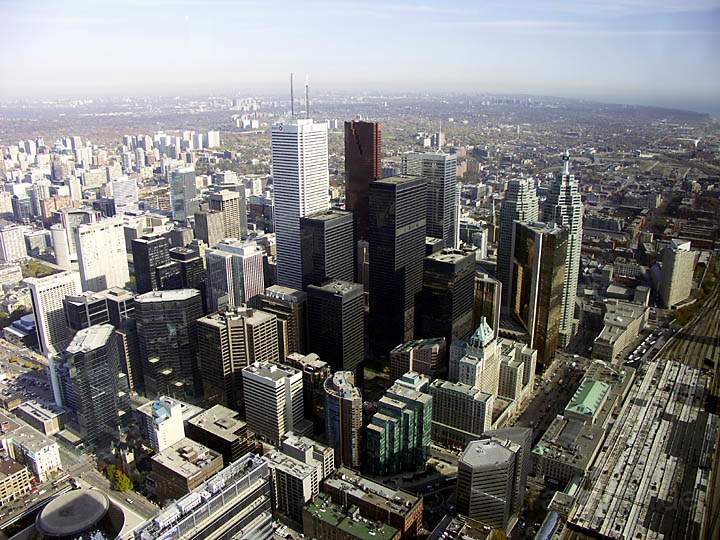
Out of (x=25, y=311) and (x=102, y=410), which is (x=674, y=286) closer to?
(x=102, y=410)

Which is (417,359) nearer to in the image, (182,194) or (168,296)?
(168,296)


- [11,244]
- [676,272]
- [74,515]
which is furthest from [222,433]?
[11,244]

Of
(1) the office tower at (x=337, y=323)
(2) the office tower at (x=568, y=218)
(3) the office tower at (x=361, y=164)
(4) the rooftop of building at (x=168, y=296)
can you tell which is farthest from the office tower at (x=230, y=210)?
(2) the office tower at (x=568, y=218)

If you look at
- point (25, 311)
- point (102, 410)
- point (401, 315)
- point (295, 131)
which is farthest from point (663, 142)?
point (25, 311)

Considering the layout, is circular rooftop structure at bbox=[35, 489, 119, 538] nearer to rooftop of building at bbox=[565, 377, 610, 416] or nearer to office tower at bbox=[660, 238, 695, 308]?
rooftop of building at bbox=[565, 377, 610, 416]

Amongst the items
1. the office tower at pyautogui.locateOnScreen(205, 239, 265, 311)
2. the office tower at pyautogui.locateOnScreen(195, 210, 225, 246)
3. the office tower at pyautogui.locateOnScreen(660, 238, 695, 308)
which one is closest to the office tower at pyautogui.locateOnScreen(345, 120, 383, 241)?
the office tower at pyautogui.locateOnScreen(205, 239, 265, 311)
